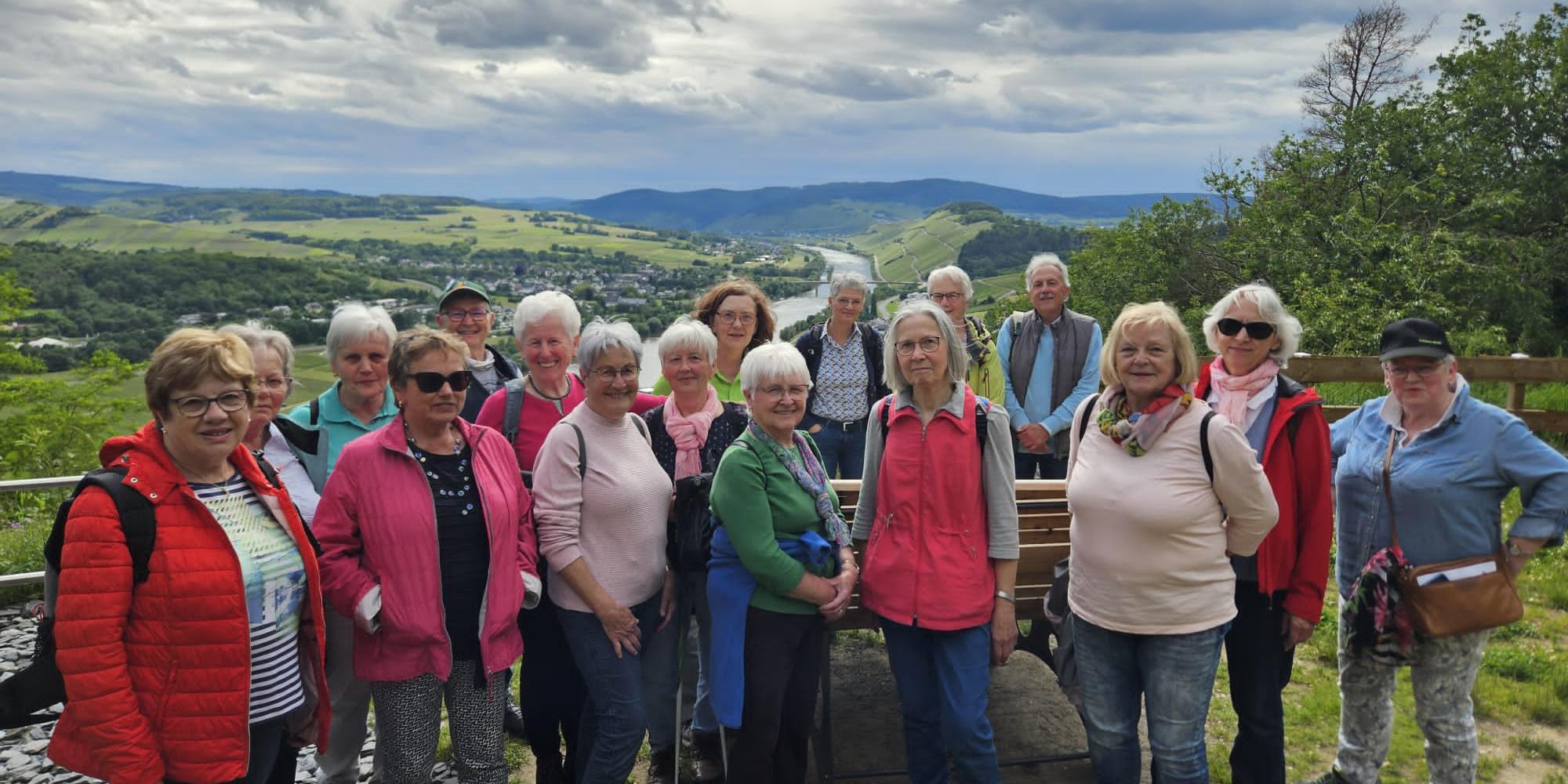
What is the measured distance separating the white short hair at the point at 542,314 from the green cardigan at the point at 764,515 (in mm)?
1317

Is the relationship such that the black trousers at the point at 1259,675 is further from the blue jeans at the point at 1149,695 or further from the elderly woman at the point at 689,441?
the elderly woman at the point at 689,441

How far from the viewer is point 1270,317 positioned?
11.8 ft

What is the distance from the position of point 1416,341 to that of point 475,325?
15.0 ft

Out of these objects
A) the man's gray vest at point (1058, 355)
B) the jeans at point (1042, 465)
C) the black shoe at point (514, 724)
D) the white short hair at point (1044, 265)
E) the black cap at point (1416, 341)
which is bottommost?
the black shoe at point (514, 724)

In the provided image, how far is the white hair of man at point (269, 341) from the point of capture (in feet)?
12.2

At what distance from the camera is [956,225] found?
136m

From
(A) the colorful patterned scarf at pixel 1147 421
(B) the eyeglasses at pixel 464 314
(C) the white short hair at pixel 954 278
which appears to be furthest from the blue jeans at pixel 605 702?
(C) the white short hair at pixel 954 278

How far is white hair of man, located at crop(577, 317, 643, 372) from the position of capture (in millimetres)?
3564

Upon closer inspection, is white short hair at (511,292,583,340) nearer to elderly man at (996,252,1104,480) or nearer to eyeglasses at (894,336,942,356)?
eyeglasses at (894,336,942,356)

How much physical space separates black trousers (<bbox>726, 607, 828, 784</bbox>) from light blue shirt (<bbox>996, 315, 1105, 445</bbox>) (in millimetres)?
2728

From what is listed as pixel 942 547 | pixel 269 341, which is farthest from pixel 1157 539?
pixel 269 341

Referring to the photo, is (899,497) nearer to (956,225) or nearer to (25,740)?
(25,740)

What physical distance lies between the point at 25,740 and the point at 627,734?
3.50 m

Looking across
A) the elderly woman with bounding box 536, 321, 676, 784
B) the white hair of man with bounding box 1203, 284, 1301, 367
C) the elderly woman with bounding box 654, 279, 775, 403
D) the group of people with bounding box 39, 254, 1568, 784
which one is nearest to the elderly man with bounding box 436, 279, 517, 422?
the group of people with bounding box 39, 254, 1568, 784
